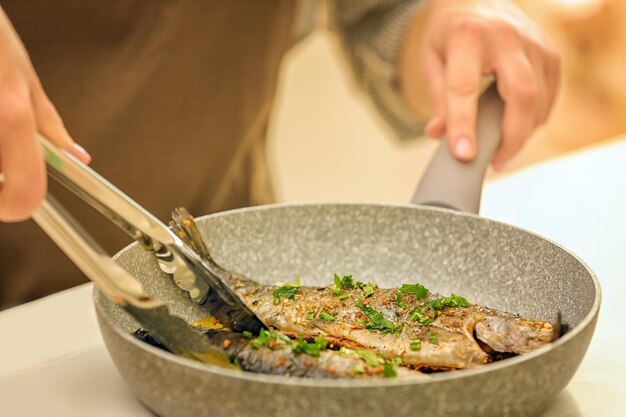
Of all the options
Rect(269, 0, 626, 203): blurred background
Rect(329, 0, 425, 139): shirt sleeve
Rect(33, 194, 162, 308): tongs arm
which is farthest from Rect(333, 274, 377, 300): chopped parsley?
Rect(269, 0, 626, 203): blurred background

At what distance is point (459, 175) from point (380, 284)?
173 millimetres

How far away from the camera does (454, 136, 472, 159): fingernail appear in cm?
101

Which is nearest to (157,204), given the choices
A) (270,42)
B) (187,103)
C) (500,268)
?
(187,103)

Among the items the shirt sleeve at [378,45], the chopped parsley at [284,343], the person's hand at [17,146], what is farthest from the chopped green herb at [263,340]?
the shirt sleeve at [378,45]

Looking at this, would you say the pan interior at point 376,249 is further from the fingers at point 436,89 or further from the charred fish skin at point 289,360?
the fingers at point 436,89

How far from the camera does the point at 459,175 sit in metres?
0.99

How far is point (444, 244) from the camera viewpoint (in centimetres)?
90

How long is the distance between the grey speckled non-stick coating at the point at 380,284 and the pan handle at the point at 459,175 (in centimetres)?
A: 6

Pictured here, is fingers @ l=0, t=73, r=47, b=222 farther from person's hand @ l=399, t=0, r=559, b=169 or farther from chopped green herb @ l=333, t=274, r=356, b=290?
person's hand @ l=399, t=0, r=559, b=169

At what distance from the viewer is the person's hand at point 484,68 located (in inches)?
42.0

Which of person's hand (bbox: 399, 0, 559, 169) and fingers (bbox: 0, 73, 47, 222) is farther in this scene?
person's hand (bbox: 399, 0, 559, 169)

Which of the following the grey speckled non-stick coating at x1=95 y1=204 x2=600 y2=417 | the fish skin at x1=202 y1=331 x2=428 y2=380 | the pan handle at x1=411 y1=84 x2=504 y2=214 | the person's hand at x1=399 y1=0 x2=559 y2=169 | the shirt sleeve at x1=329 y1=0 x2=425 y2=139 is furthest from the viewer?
the shirt sleeve at x1=329 y1=0 x2=425 y2=139

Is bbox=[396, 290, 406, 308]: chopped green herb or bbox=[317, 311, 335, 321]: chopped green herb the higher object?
bbox=[396, 290, 406, 308]: chopped green herb

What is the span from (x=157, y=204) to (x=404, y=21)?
0.57 meters
